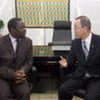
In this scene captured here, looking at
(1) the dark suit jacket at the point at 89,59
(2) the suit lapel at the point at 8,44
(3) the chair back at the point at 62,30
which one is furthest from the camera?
Result: (3) the chair back at the point at 62,30

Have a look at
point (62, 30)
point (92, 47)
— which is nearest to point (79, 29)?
point (92, 47)

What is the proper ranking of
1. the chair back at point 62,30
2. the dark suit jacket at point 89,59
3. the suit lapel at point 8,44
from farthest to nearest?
the chair back at point 62,30, the suit lapel at point 8,44, the dark suit jacket at point 89,59

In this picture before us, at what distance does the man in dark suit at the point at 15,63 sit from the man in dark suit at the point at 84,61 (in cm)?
48

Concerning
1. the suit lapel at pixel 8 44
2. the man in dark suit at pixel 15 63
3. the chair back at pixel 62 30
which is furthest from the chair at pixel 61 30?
the suit lapel at pixel 8 44

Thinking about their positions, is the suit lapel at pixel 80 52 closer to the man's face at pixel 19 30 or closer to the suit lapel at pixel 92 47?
the suit lapel at pixel 92 47

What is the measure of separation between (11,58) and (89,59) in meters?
0.99

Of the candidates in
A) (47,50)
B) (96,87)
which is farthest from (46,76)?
(96,87)

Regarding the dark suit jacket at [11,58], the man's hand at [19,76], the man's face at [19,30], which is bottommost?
the man's hand at [19,76]

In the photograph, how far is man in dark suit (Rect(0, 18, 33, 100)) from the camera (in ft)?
13.0

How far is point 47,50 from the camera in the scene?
215 inches

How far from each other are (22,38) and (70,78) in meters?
0.83

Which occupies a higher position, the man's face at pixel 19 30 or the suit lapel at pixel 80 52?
the man's face at pixel 19 30

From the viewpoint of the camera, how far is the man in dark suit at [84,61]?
12.9ft

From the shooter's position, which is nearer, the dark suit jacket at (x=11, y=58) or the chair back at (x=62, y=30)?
the dark suit jacket at (x=11, y=58)
